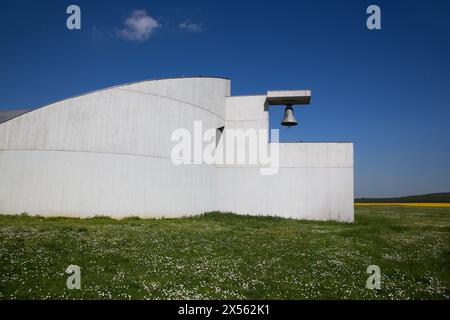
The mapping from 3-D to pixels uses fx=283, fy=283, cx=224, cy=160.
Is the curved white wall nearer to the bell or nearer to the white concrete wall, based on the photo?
the white concrete wall

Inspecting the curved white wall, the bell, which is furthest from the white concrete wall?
the curved white wall

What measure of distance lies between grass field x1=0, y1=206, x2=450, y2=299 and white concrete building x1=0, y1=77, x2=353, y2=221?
371cm

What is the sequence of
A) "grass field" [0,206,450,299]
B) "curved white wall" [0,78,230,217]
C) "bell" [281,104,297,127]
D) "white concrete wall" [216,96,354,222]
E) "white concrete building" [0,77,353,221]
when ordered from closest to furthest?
1. "grass field" [0,206,450,299]
2. "curved white wall" [0,78,230,217]
3. "white concrete building" [0,77,353,221]
4. "white concrete wall" [216,96,354,222]
5. "bell" [281,104,297,127]

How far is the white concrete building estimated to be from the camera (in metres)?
18.6

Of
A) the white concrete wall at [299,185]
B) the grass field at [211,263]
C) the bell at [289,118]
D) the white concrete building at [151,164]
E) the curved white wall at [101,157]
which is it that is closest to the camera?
the grass field at [211,263]

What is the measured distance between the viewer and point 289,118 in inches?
973

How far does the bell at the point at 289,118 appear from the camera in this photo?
2456 centimetres

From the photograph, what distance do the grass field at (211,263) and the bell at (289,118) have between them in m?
11.5

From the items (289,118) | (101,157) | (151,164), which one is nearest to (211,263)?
(151,164)

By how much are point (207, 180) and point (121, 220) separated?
774cm

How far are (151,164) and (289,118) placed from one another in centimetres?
1234

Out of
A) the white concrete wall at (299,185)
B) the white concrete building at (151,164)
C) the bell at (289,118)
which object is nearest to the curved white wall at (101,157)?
the white concrete building at (151,164)

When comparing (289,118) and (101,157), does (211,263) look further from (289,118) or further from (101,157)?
(289,118)

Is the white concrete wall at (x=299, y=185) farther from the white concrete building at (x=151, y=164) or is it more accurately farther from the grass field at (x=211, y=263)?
the grass field at (x=211, y=263)
